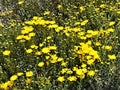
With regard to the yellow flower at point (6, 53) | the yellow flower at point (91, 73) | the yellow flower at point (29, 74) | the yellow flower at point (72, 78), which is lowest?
the yellow flower at point (72, 78)

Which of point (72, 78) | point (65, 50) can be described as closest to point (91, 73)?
point (72, 78)

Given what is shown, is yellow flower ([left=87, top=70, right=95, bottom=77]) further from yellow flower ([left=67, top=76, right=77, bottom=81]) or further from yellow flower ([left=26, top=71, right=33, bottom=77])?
yellow flower ([left=26, top=71, right=33, bottom=77])

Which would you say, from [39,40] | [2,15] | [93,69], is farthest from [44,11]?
[93,69]

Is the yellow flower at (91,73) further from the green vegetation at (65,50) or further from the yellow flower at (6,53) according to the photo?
the yellow flower at (6,53)

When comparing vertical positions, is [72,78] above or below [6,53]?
below

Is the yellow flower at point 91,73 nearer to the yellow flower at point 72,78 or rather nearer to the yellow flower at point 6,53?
the yellow flower at point 72,78

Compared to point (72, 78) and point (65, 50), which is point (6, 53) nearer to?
point (65, 50)

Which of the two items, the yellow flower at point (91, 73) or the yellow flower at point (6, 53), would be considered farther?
the yellow flower at point (6, 53)

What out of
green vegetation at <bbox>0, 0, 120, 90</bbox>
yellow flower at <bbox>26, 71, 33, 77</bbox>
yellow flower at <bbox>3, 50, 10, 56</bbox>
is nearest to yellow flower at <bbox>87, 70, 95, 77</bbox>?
green vegetation at <bbox>0, 0, 120, 90</bbox>

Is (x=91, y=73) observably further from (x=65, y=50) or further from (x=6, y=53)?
(x=6, y=53)

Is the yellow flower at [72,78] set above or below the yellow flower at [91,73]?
below

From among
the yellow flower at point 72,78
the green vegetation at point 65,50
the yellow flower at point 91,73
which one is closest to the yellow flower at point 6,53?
the green vegetation at point 65,50

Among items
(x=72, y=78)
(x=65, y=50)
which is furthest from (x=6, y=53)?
(x=72, y=78)

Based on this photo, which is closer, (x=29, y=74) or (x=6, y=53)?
(x=29, y=74)
